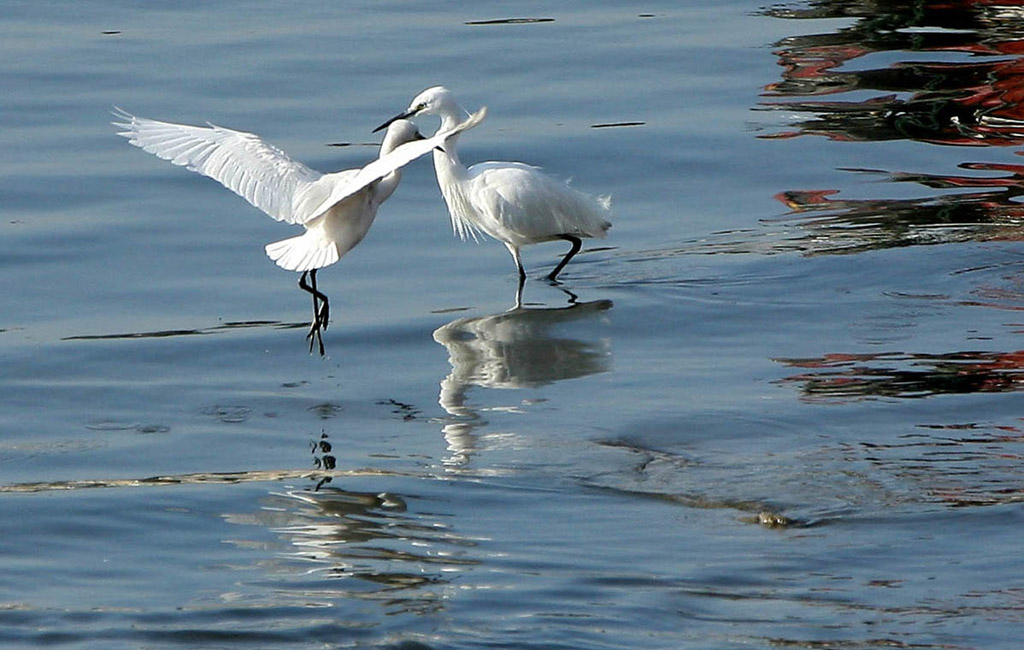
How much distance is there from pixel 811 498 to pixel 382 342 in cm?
305

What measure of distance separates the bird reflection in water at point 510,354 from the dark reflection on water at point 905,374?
1019mm

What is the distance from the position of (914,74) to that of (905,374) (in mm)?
6652

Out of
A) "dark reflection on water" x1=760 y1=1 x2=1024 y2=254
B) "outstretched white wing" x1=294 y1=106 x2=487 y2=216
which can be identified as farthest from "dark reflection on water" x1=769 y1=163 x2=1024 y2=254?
"outstretched white wing" x1=294 y1=106 x2=487 y2=216

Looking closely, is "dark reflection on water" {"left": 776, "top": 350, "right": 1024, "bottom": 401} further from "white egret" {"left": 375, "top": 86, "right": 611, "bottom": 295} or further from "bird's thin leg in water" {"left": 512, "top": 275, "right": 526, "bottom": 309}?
"white egret" {"left": 375, "top": 86, "right": 611, "bottom": 295}

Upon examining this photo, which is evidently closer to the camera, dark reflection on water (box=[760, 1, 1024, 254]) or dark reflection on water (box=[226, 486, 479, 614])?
dark reflection on water (box=[226, 486, 479, 614])

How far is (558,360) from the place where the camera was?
27.6 feet

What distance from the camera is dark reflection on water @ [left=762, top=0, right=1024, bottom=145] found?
12445 millimetres

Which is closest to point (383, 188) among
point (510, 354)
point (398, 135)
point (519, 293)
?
point (398, 135)

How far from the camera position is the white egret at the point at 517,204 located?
9906mm

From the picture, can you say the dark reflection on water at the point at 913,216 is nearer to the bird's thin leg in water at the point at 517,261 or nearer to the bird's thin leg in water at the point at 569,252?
the bird's thin leg in water at the point at 569,252

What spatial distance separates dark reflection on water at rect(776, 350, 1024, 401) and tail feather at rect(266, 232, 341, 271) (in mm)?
2041

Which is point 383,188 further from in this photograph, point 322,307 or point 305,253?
point 322,307

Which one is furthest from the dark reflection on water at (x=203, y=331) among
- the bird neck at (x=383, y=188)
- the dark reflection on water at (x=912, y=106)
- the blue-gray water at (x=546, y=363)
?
the dark reflection on water at (x=912, y=106)

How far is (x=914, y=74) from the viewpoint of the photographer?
1377 centimetres
